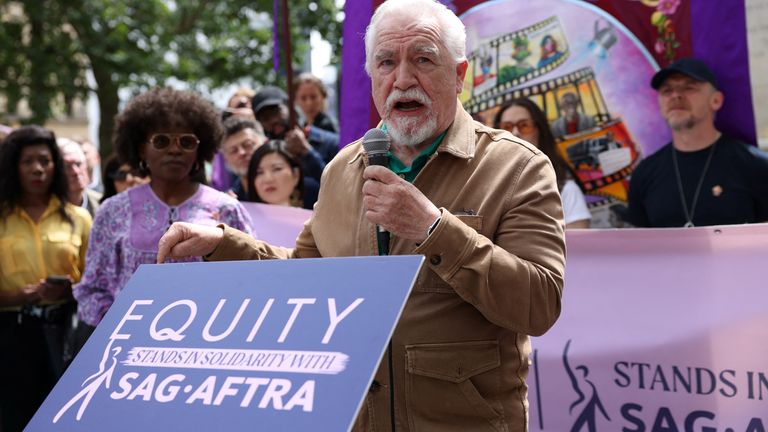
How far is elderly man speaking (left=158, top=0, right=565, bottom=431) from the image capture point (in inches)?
97.6

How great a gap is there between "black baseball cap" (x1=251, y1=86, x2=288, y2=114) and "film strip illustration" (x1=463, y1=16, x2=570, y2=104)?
2.24m

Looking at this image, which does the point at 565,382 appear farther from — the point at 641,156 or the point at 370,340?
the point at 370,340

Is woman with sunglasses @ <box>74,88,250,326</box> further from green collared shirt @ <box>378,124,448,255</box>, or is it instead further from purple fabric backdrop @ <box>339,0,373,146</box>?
green collared shirt @ <box>378,124,448,255</box>

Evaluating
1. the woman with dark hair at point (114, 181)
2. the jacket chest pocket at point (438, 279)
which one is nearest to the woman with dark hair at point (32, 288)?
the woman with dark hair at point (114, 181)

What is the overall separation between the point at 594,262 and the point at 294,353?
277 cm

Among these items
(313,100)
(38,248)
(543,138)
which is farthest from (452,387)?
(313,100)

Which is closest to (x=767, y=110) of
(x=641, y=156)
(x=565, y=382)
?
(x=641, y=156)

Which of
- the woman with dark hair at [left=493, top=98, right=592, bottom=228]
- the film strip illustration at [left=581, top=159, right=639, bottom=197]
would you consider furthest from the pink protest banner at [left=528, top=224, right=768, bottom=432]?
the film strip illustration at [left=581, top=159, right=639, bottom=197]

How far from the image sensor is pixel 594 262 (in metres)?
4.63

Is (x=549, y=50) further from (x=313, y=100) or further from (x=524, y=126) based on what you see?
(x=313, y=100)

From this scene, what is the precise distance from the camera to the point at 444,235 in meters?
2.44

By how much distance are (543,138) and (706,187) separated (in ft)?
→ 3.11

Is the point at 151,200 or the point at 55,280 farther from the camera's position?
the point at 55,280

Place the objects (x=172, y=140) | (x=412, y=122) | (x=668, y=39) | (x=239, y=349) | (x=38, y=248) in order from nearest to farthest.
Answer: (x=239, y=349) → (x=412, y=122) → (x=172, y=140) → (x=668, y=39) → (x=38, y=248)
